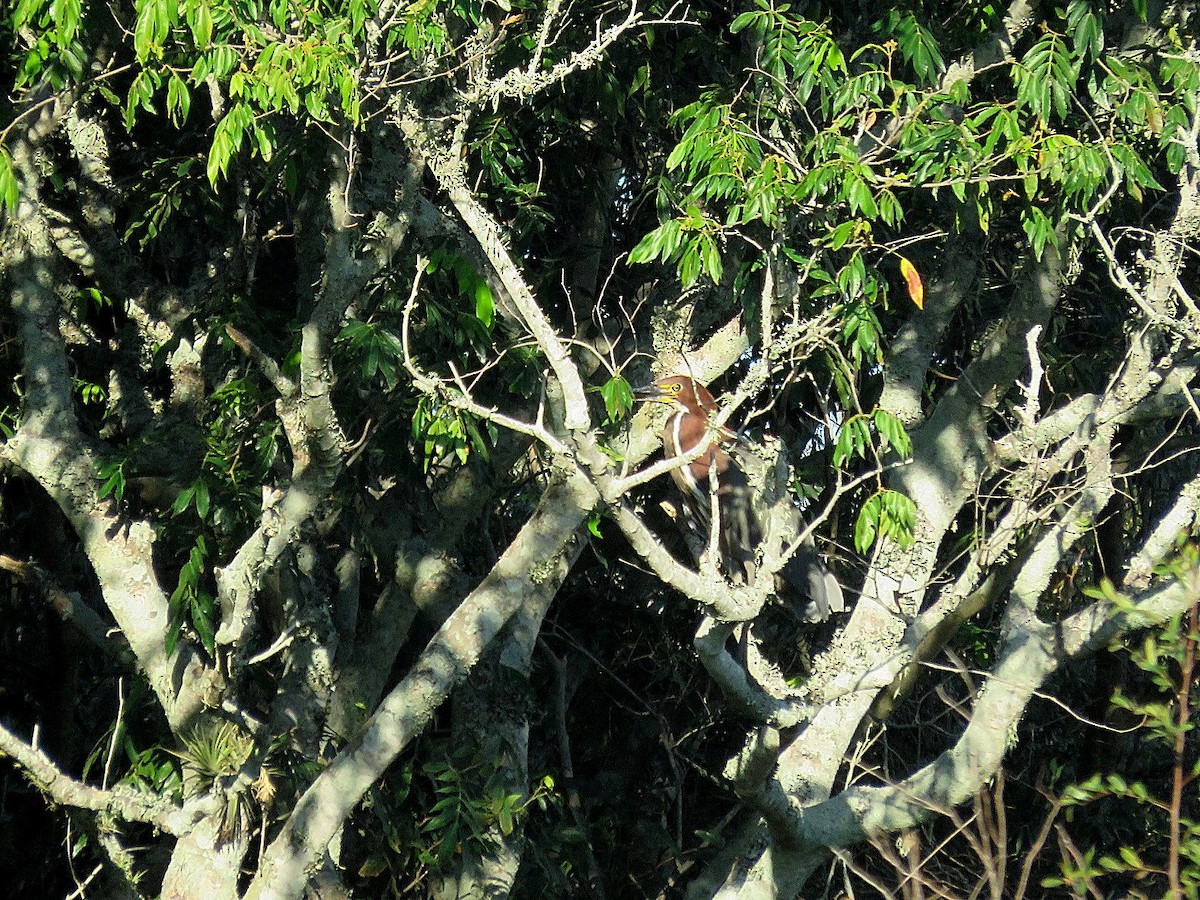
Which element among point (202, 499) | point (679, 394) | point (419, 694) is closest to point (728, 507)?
point (679, 394)

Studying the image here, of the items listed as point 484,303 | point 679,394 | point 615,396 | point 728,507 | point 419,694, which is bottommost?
point 728,507

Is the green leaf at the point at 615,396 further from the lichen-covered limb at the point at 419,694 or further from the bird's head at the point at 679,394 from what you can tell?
the bird's head at the point at 679,394

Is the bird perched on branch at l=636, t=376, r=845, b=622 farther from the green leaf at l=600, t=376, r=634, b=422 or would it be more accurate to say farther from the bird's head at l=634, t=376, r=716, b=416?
the green leaf at l=600, t=376, r=634, b=422

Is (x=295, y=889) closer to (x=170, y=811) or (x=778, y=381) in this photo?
(x=170, y=811)

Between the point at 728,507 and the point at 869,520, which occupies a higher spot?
the point at 869,520

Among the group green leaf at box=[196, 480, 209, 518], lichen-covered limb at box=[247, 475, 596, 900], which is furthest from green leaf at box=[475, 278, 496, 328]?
green leaf at box=[196, 480, 209, 518]

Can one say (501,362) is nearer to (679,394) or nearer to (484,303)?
(484,303)

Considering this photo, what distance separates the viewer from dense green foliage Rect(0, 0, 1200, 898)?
374 cm

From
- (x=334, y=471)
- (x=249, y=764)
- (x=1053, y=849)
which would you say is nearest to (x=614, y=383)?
(x=334, y=471)

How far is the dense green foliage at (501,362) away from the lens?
3.74m

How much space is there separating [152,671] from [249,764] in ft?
1.36

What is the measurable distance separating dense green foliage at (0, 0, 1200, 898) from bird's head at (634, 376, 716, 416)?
117 millimetres

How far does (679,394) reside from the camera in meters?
5.10

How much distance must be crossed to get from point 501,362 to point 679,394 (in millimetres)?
959
